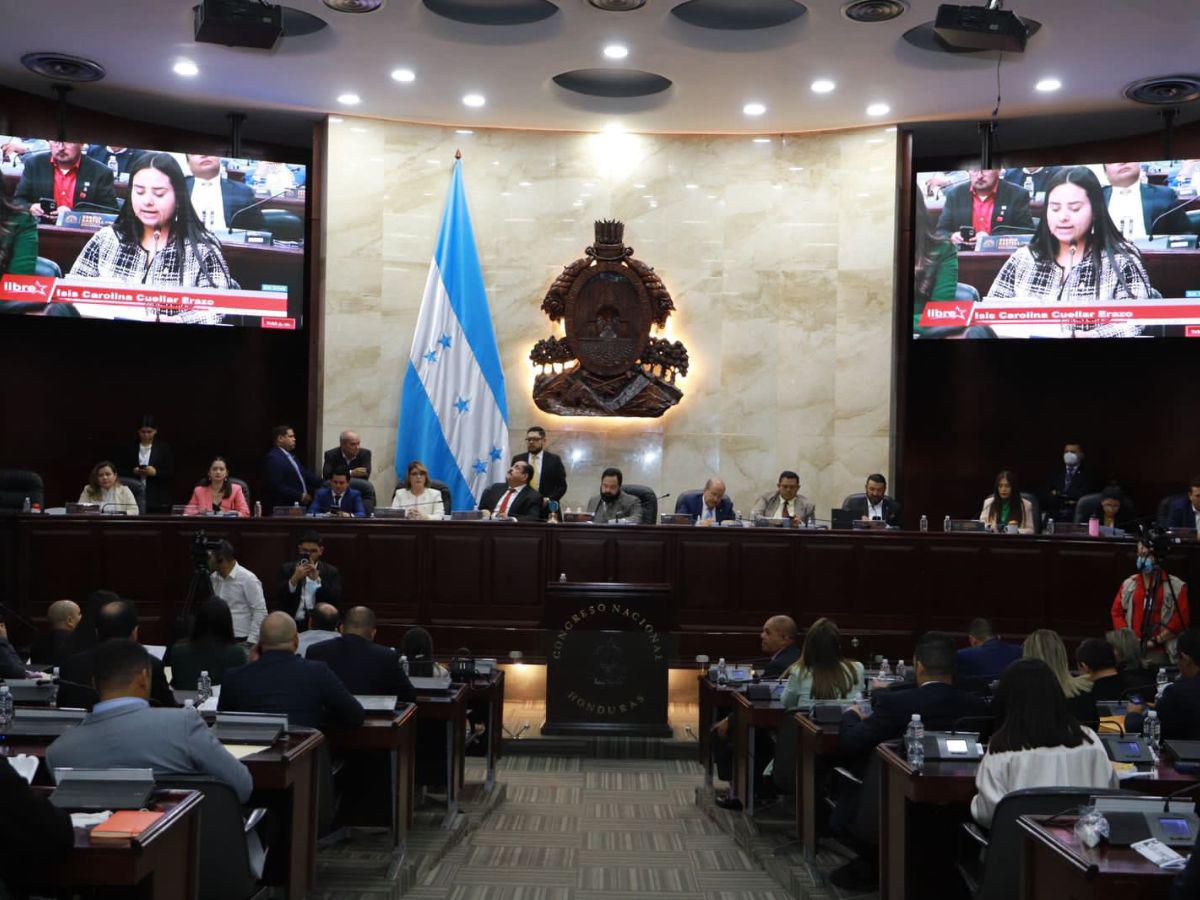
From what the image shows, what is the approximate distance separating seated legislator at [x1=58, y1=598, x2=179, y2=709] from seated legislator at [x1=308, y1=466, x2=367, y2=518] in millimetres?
4473

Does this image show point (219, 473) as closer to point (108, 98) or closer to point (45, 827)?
point (108, 98)

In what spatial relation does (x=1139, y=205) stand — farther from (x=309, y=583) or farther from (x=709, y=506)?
(x=309, y=583)

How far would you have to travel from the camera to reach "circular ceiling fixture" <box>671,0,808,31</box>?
36.0 feet

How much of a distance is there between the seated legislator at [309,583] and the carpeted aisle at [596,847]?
7.25ft

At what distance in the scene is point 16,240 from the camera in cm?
1223

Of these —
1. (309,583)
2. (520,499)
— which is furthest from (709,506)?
(309,583)

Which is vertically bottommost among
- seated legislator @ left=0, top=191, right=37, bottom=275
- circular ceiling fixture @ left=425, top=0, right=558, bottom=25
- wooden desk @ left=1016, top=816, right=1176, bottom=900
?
wooden desk @ left=1016, top=816, right=1176, bottom=900

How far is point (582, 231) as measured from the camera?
1348cm

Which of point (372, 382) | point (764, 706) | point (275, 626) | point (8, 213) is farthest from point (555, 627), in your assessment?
point (8, 213)

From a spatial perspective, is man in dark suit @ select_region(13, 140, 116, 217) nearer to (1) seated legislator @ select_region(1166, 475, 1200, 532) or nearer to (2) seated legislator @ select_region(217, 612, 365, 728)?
(2) seated legislator @ select_region(217, 612, 365, 728)

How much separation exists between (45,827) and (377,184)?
1076 cm

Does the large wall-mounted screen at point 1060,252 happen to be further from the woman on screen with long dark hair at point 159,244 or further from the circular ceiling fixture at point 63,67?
the circular ceiling fixture at point 63,67

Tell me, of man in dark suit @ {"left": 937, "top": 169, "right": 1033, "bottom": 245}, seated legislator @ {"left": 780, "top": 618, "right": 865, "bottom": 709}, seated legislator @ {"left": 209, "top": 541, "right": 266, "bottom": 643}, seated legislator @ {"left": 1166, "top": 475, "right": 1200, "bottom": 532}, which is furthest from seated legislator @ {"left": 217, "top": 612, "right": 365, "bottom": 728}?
man in dark suit @ {"left": 937, "top": 169, "right": 1033, "bottom": 245}

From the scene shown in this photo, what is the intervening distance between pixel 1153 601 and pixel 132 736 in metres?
7.30
